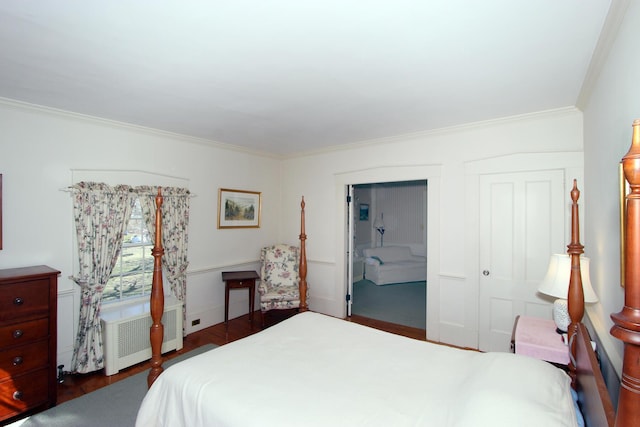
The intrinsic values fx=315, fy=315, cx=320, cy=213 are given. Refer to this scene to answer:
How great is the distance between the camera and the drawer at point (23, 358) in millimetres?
2372

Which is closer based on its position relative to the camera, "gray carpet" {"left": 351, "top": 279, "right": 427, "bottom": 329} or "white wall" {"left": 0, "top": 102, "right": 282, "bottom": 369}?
"white wall" {"left": 0, "top": 102, "right": 282, "bottom": 369}

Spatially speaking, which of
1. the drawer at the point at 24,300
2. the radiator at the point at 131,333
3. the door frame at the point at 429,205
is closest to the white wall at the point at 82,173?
the radiator at the point at 131,333

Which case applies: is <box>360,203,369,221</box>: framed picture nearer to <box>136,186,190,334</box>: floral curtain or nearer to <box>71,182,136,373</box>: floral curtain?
<box>136,186,190,334</box>: floral curtain

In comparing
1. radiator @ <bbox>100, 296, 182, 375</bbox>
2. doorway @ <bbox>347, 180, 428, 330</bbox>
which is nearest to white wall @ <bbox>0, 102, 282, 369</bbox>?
radiator @ <bbox>100, 296, 182, 375</bbox>

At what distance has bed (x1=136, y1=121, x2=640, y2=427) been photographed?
1.31m

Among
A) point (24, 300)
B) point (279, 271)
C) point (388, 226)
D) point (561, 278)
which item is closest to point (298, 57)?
point (561, 278)

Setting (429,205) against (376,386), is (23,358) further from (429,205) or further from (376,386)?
(429,205)

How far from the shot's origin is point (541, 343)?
2268 millimetres

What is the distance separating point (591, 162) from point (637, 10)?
5.18 feet

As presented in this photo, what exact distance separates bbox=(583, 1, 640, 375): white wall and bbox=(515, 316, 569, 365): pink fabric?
0.27 metres

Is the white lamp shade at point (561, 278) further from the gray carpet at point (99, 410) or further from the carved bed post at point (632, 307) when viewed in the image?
the gray carpet at point (99, 410)

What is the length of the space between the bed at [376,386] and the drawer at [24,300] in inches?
44.3

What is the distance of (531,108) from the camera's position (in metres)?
3.02

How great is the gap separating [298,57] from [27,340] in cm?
299
